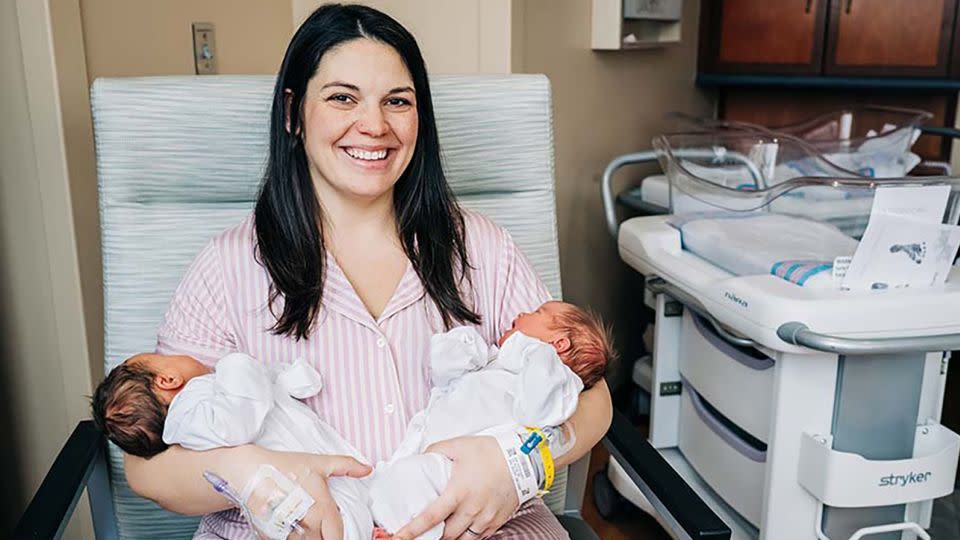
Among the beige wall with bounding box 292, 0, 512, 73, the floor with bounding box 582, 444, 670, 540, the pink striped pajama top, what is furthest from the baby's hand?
the beige wall with bounding box 292, 0, 512, 73

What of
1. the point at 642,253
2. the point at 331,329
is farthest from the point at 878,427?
the point at 331,329

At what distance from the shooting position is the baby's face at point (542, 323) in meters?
1.19

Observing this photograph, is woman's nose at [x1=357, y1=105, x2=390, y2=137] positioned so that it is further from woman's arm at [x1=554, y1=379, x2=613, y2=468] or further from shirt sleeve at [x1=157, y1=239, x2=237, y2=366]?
woman's arm at [x1=554, y1=379, x2=613, y2=468]

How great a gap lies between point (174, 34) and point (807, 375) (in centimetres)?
140

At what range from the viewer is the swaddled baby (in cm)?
102

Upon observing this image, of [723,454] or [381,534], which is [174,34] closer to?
[381,534]

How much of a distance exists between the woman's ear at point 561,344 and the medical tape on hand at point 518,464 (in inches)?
5.7

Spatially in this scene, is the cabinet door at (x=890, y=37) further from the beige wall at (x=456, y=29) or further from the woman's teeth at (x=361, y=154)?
the woman's teeth at (x=361, y=154)

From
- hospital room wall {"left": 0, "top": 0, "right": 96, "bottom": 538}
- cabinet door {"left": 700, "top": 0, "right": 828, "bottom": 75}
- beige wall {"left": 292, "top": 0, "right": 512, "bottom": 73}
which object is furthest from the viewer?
cabinet door {"left": 700, "top": 0, "right": 828, "bottom": 75}

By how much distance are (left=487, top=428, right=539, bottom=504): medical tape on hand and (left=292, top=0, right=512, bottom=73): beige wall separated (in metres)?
1.20

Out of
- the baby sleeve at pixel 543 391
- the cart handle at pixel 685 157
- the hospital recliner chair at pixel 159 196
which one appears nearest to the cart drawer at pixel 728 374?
the cart handle at pixel 685 157

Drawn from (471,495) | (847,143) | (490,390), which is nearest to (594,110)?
(847,143)

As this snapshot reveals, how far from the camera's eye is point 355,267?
4.19ft

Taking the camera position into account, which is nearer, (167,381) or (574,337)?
(167,381)
